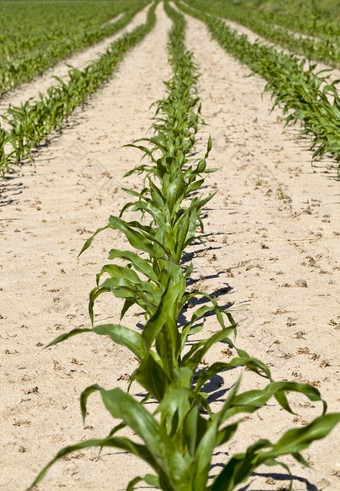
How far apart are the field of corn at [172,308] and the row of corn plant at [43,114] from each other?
78 mm

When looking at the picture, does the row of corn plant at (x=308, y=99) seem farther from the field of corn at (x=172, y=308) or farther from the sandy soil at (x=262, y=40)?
Answer: the sandy soil at (x=262, y=40)

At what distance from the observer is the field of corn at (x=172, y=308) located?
2.16 meters

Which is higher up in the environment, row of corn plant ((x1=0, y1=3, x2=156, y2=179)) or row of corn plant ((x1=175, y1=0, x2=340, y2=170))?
row of corn plant ((x1=175, y1=0, x2=340, y2=170))

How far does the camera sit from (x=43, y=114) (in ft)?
27.5

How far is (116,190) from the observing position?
21.6 ft

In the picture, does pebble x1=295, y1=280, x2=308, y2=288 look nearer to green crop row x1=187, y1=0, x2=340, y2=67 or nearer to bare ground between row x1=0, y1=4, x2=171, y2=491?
bare ground between row x1=0, y1=4, x2=171, y2=491

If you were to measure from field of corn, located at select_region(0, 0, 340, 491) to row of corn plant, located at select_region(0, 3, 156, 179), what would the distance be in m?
0.08

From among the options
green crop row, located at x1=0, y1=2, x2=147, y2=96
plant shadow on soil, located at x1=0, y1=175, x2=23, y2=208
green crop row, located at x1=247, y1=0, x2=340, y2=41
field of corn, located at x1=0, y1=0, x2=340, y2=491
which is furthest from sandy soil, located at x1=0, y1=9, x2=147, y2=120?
green crop row, located at x1=247, y1=0, x2=340, y2=41

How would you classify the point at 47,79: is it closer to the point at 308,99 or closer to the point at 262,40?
the point at 308,99

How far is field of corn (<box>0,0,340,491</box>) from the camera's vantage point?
2158 millimetres

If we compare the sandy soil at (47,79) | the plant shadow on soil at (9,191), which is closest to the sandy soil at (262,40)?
the sandy soil at (47,79)

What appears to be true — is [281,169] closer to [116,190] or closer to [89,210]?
[116,190]

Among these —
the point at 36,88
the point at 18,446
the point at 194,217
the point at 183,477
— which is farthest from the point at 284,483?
the point at 36,88

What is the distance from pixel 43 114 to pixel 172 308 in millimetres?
6277
